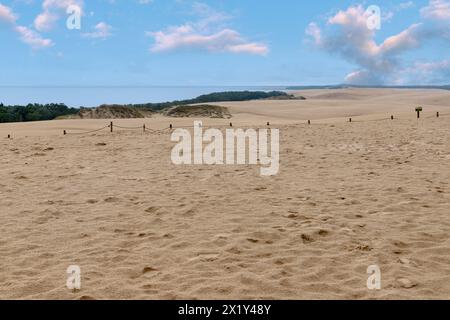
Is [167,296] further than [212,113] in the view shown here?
No

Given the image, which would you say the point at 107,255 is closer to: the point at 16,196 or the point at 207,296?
the point at 207,296

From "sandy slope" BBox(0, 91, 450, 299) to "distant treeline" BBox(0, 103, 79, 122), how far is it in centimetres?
4374

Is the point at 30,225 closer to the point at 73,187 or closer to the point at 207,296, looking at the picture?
the point at 73,187

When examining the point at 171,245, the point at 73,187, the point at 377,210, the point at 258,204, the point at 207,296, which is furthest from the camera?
the point at 73,187

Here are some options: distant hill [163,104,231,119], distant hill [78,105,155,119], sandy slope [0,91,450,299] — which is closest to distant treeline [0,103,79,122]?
distant hill [78,105,155,119]

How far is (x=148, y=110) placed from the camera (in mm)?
54188

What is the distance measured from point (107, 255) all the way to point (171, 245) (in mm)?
876

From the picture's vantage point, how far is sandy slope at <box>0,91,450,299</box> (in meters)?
4.71

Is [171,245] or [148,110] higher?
[148,110]

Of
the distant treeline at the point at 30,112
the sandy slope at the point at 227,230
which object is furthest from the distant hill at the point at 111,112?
the sandy slope at the point at 227,230

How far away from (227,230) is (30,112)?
5466 cm

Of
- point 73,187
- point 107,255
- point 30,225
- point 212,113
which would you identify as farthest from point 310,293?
point 212,113

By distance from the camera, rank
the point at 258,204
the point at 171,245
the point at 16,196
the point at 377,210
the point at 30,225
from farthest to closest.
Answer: the point at 16,196, the point at 258,204, the point at 377,210, the point at 30,225, the point at 171,245

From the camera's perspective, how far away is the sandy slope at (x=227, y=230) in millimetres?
4707
